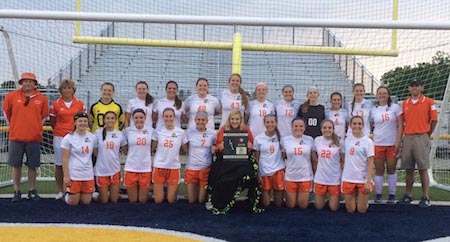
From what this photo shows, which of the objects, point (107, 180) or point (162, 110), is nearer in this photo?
point (107, 180)

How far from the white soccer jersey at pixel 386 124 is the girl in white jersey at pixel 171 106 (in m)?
2.66

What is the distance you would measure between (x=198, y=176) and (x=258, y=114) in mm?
1173

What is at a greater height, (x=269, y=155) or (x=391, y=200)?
(x=269, y=155)

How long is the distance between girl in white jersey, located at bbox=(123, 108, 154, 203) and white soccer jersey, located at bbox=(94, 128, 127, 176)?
0.51 feet

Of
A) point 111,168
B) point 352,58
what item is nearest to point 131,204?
point 111,168

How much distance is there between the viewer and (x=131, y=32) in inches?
335

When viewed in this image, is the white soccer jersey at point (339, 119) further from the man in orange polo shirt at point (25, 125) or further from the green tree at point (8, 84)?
the green tree at point (8, 84)

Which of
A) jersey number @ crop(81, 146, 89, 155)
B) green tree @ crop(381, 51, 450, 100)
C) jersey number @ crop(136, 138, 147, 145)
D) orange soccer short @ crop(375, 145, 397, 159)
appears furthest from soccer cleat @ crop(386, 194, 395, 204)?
jersey number @ crop(81, 146, 89, 155)

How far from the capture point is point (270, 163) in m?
6.19

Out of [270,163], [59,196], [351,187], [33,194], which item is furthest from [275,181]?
[33,194]

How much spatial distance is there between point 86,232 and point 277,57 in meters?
5.65

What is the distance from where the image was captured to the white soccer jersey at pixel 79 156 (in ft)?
20.2

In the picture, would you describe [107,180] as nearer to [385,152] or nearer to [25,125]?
[25,125]

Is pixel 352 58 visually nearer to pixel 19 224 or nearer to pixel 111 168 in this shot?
pixel 111 168
